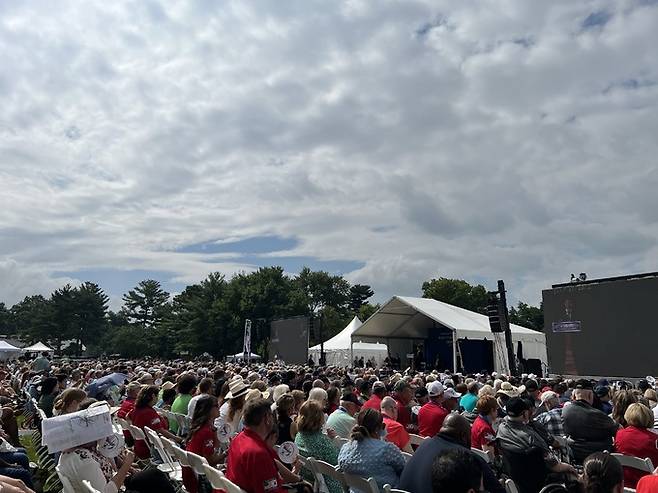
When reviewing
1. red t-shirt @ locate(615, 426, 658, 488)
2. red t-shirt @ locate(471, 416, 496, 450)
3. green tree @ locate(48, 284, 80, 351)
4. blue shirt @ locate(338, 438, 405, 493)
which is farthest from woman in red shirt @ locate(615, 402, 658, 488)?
green tree @ locate(48, 284, 80, 351)

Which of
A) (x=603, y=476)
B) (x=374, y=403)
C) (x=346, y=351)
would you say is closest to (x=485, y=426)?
(x=374, y=403)

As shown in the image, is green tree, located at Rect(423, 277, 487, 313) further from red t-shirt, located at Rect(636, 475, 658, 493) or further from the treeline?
red t-shirt, located at Rect(636, 475, 658, 493)

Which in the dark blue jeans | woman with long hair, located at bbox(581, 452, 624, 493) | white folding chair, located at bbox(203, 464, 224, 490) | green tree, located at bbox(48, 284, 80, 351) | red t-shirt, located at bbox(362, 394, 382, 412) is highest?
green tree, located at bbox(48, 284, 80, 351)

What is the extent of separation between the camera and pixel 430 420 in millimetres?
6844

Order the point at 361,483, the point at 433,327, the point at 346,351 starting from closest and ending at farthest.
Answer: the point at 361,483 → the point at 346,351 → the point at 433,327

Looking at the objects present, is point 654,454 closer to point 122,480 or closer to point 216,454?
point 216,454

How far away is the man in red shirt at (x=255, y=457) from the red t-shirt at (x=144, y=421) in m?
3.08

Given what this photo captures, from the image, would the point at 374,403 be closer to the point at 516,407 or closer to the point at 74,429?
the point at 516,407

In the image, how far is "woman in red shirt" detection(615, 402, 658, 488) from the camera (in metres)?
4.96

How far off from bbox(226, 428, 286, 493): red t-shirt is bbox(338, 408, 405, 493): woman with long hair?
590 mm

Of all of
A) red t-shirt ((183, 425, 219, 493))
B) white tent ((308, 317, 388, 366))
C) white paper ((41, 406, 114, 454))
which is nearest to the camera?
white paper ((41, 406, 114, 454))

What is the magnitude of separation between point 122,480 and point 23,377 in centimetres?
1254

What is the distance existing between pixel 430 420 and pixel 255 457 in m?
3.71

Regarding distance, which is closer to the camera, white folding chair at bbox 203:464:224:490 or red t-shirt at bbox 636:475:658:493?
red t-shirt at bbox 636:475:658:493
